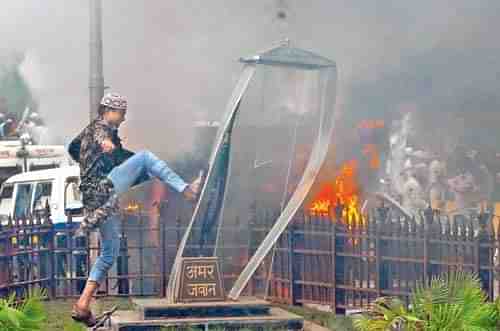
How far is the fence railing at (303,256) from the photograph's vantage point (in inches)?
387

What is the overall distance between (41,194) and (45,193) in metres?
0.08

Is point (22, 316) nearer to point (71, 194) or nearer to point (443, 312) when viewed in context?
point (443, 312)

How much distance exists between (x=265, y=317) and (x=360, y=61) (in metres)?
7.89

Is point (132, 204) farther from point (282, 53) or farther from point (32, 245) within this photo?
point (282, 53)

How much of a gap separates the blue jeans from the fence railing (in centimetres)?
167

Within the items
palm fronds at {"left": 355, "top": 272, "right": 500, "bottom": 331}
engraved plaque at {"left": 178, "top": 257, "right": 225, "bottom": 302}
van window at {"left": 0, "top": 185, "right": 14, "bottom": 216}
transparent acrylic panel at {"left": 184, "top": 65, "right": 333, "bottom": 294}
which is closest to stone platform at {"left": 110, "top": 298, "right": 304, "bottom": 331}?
engraved plaque at {"left": 178, "top": 257, "right": 225, "bottom": 302}

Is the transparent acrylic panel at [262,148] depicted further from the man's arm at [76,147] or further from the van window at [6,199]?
the van window at [6,199]

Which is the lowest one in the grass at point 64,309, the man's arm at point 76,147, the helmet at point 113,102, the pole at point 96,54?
the grass at point 64,309

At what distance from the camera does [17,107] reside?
950 inches

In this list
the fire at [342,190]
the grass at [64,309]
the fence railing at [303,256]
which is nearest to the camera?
the fence railing at [303,256]

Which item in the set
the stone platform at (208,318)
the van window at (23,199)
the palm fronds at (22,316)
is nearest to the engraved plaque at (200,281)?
the stone platform at (208,318)

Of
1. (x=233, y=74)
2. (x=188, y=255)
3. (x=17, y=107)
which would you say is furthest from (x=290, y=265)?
(x=17, y=107)

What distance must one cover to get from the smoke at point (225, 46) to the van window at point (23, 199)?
6.09 feet

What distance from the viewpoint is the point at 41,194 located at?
624 inches
